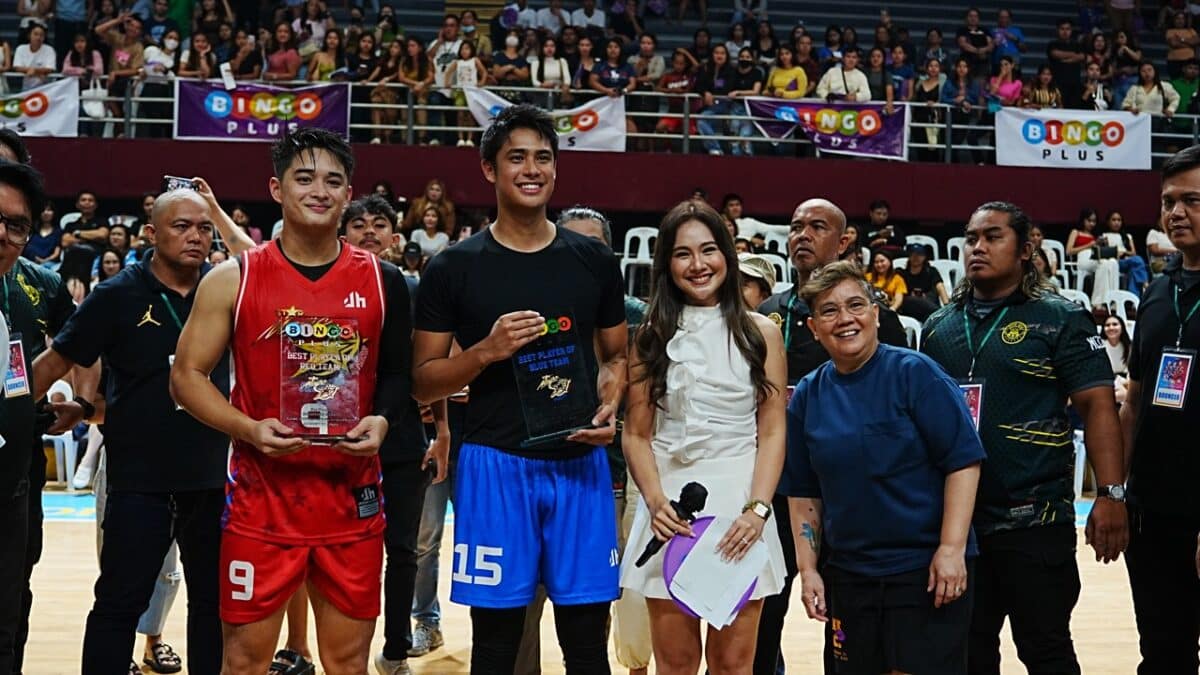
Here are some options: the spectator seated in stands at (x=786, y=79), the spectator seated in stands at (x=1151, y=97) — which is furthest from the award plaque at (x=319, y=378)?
the spectator seated in stands at (x=1151, y=97)

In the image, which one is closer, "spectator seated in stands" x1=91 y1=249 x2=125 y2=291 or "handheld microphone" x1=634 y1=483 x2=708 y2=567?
"handheld microphone" x1=634 y1=483 x2=708 y2=567

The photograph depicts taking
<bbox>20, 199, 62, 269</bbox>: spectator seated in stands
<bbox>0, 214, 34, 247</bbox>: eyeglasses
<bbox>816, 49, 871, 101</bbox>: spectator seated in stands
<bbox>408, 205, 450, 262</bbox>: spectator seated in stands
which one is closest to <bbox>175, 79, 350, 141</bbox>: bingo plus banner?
<bbox>408, 205, 450, 262</bbox>: spectator seated in stands

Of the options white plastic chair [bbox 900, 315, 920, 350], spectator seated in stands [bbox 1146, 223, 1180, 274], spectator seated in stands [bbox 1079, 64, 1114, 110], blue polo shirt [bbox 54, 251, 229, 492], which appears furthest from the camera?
spectator seated in stands [bbox 1079, 64, 1114, 110]

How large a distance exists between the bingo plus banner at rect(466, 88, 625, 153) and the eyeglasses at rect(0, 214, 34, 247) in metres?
11.0

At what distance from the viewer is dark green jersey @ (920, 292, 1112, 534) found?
3959 millimetres

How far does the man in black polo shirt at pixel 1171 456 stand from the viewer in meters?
3.96

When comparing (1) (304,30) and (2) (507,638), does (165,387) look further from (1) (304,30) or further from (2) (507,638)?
(1) (304,30)

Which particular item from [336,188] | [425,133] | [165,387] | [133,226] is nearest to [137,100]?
[133,226]

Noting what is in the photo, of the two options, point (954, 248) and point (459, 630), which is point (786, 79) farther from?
point (459, 630)

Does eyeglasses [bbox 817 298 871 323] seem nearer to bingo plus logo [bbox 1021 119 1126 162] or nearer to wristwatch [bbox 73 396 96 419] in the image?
wristwatch [bbox 73 396 96 419]

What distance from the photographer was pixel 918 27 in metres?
18.7

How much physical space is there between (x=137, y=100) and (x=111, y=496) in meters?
10.9

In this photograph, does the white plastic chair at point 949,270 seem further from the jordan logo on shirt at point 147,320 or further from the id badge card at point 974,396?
the jordan logo on shirt at point 147,320

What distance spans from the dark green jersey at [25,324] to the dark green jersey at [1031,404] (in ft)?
9.22
